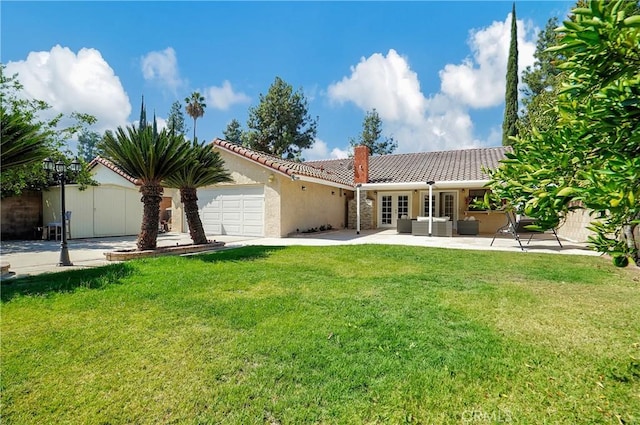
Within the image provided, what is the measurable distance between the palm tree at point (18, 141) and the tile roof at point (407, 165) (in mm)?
9077

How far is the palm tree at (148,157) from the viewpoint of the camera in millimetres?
9953

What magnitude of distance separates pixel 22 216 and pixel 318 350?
21.2 m

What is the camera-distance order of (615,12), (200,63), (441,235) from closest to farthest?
1. (615,12)
2. (441,235)
3. (200,63)

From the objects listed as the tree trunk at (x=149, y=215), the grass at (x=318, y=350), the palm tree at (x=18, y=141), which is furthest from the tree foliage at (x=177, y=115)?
the grass at (x=318, y=350)

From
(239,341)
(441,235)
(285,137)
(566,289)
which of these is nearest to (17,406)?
(239,341)

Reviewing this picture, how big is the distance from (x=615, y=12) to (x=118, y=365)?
4.68m

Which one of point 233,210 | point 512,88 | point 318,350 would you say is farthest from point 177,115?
point 318,350

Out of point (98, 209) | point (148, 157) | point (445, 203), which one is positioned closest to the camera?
point (148, 157)

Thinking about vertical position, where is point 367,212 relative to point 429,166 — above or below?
below

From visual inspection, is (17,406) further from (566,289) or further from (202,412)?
(566,289)

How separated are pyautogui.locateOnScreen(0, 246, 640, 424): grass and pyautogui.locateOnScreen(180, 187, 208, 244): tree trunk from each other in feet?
16.5

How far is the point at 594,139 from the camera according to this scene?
1526 millimetres

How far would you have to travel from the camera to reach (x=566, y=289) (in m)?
6.43

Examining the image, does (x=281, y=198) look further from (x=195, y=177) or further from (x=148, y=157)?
(x=148, y=157)
